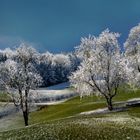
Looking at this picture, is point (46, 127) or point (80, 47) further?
point (80, 47)

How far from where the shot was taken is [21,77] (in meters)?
82.1

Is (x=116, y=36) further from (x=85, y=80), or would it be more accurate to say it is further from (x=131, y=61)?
(x=131, y=61)

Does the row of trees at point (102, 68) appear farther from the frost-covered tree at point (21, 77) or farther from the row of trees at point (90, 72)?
the frost-covered tree at point (21, 77)

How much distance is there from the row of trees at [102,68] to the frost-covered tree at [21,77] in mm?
8074

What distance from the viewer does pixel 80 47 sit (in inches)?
3290

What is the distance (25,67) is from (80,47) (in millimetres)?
11051

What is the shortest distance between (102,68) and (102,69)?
219 millimetres

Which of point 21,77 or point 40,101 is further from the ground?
point 40,101

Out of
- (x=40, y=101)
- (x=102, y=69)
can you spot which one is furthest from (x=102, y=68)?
(x=40, y=101)

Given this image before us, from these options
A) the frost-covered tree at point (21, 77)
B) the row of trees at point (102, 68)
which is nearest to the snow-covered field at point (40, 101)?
the frost-covered tree at point (21, 77)

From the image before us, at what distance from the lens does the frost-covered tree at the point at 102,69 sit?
260 ft

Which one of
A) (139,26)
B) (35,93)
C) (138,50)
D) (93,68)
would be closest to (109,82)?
(93,68)

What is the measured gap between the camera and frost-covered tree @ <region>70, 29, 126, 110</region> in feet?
260

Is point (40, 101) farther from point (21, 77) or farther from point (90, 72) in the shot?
point (90, 72)
